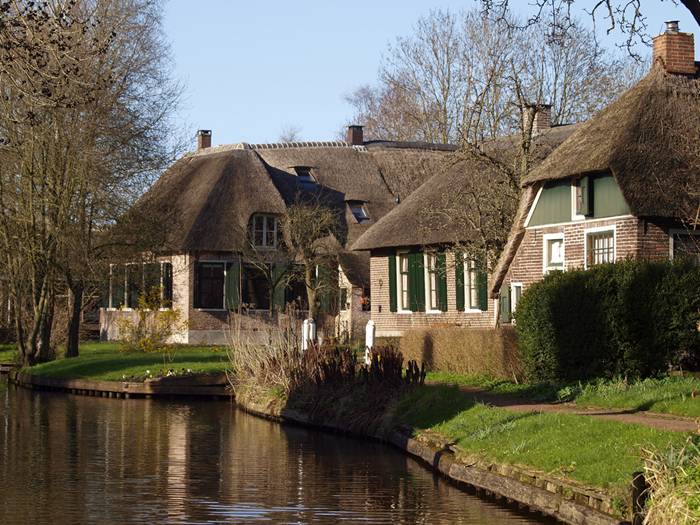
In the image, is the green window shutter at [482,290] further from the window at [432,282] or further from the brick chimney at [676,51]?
the brick chimney at [676,51]

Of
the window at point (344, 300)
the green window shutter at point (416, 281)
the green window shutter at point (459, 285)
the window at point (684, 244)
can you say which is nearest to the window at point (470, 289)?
the green window shutter at point (459, 285)

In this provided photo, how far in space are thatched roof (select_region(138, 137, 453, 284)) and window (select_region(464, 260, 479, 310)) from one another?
9.44 metres

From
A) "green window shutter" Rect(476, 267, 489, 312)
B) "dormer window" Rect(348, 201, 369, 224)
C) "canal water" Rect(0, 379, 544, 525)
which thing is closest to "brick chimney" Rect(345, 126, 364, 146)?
"dormer window" Rect(348, 201, 369, 224)

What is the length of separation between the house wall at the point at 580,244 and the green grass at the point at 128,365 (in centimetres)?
723

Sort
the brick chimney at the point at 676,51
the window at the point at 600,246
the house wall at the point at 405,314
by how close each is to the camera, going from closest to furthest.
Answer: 1. the window at the point at 600,246
2. the brick chimney at the point at 676,51
3. the house wall at the point at 405,314

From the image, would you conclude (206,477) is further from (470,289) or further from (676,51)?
(470,289)

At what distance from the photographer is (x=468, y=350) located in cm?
2519

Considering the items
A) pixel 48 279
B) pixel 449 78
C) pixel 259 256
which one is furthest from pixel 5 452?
pixel 449 78

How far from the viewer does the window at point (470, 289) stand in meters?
34.0

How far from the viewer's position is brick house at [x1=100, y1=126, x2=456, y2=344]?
144 feet

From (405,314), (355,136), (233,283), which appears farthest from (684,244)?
(355,136)

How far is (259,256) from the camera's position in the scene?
142ft

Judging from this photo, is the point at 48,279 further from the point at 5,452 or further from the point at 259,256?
the point at 5,452

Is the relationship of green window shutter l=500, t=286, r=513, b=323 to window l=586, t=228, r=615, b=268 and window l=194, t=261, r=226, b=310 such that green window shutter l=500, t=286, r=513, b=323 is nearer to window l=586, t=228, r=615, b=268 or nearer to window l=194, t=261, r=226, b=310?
window l=586, t=228, r=615, b=268
